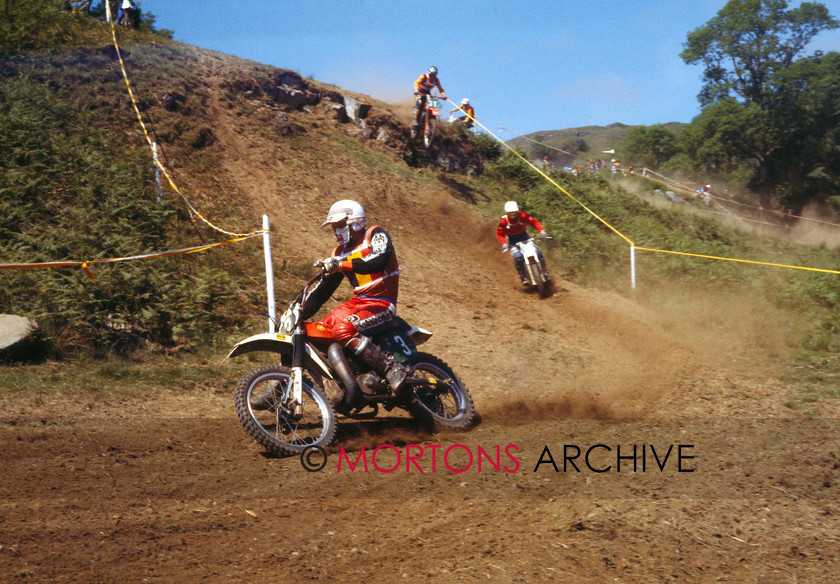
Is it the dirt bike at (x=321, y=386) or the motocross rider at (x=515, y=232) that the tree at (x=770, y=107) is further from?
the dirt bike at (x=321, y=386)

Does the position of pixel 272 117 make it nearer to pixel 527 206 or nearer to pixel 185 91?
pixel 185 91

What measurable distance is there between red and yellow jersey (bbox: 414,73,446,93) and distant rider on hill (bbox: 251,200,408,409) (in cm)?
1426

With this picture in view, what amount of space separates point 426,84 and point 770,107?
31762mm

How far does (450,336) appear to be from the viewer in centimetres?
1117

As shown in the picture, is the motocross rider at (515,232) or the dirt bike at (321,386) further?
the motocross rider at (515,232)

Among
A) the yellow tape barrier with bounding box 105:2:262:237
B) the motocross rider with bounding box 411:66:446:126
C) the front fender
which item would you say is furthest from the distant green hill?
the front fender

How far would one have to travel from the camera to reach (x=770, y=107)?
42219 millimetres

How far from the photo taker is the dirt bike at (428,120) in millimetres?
21031

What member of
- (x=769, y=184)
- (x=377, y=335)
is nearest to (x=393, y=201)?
(x=377, y=335)

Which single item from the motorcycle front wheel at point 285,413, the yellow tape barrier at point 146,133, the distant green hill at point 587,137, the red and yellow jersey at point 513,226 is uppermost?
the distant green hill at point 587,137

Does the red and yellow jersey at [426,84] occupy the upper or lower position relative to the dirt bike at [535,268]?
upper

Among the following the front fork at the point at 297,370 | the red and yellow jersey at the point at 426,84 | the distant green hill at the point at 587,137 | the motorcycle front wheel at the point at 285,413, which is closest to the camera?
the motorcycle front wheel at the point at 285,413

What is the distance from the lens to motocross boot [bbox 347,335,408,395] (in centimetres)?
615

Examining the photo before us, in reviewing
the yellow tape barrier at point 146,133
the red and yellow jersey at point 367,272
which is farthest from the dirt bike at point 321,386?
the yellow tape barrier at point 146,133
